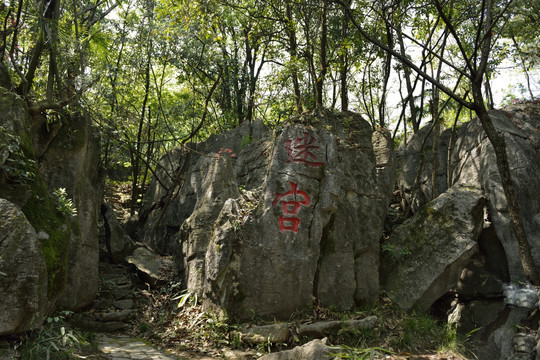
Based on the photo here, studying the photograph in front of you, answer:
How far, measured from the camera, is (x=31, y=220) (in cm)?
490

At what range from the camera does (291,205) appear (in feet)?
20.9

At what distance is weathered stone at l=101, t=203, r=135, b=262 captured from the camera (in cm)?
852

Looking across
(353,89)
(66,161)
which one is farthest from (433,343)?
(353,89)

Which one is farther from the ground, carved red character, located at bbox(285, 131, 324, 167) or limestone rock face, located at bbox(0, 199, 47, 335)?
carved red character, located at bbox(285, 131, 324, 167)

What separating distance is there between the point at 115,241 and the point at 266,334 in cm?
465

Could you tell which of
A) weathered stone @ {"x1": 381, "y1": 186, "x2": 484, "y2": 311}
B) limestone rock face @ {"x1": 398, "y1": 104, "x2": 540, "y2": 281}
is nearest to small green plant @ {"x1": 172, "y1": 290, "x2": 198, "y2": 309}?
weathered stone @ {"x1": 381, "y1": 186, "x2": 484, "y2": 311}

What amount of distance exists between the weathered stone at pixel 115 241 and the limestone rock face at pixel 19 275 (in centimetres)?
437

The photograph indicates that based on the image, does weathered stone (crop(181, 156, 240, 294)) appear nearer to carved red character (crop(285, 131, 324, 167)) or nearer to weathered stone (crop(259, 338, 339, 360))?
carved red character (crop(285, 131, 324, 167))

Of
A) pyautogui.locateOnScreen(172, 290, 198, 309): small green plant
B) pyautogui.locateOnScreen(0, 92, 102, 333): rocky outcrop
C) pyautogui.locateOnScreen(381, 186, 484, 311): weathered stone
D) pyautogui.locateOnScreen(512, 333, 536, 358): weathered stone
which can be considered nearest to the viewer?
pyautogui.locateOnScreen(0, 92, 102, 333): rocky outcrop

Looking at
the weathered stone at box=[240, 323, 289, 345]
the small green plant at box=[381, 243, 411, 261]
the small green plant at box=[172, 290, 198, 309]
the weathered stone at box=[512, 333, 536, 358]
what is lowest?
the weathered stone at box=[512, 333, 536, 358]

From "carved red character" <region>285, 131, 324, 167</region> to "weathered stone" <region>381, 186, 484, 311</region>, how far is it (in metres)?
2.18

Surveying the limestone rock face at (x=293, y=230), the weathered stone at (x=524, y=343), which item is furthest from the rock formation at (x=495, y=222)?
the limestone rock face at (x=293, y=230)

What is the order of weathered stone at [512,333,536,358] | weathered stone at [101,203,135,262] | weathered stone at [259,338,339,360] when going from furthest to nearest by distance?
weathered stone at [101,203,135,262], weathered stone at [512,333,536,358], weathered stone at [259,338,339,360]

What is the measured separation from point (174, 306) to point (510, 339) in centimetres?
536
